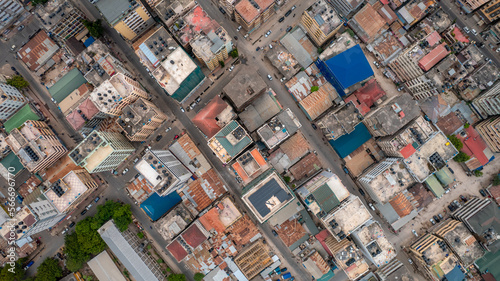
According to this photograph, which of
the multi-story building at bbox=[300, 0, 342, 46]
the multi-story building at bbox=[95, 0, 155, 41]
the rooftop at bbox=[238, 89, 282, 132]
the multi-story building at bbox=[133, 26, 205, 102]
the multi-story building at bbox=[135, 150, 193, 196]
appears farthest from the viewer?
Result: the rooftop at bbox=[238, 89, 282, 132]

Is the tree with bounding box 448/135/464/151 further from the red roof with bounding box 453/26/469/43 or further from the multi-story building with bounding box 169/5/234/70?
the multi-story building with bounding box 169/5/234/70

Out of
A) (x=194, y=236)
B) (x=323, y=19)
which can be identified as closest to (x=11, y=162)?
(x=194, y=236)

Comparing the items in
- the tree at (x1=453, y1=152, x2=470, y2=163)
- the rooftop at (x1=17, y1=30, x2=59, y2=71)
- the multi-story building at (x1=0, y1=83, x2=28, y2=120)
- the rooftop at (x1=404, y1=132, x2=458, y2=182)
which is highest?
the rooftop at (x1=17, y1=30, x2=59, y2=71)

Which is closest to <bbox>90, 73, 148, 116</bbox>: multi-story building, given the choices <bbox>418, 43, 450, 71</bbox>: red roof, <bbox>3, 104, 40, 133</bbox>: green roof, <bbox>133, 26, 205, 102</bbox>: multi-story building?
<bbox>133, 26, 205, 102</bbox>: multi-story building

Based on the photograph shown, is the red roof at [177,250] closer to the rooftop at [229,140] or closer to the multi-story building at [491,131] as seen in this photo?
the rooftop at [229,140]

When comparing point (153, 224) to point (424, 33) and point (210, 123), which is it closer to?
point (210, 123)

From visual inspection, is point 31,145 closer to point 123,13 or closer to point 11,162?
point 11,162

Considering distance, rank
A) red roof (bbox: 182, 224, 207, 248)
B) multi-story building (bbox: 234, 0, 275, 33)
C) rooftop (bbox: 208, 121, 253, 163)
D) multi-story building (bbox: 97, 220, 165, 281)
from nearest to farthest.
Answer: rooftop (bbox: 208, 121, 253, 163)
multi-story building (bbox: 234, 0, 275, 33)
red roof (bbox: 182, 224, 207, 248)
multi-story building (bbox: 97, 220, 165, 281)
